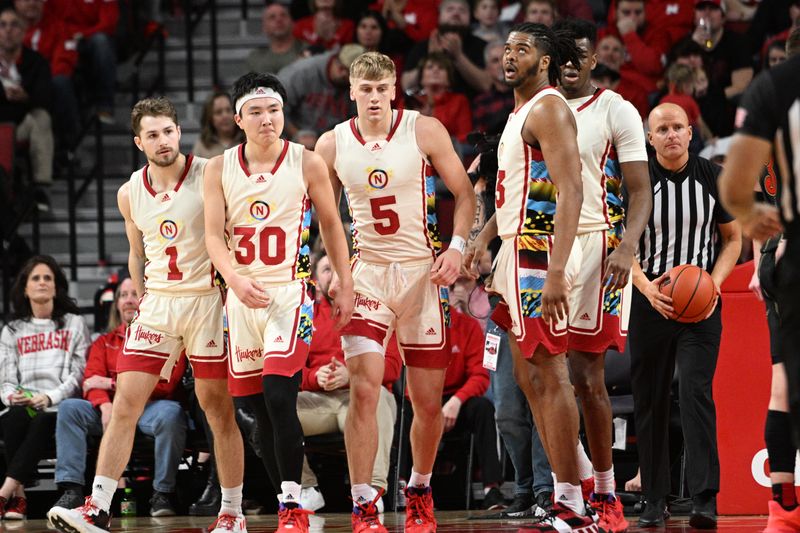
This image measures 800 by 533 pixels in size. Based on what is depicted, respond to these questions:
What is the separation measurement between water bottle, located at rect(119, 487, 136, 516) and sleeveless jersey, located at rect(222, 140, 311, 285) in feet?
9.96

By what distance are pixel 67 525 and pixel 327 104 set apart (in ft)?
20.2

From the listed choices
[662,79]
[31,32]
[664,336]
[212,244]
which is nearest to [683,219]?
[664,336]

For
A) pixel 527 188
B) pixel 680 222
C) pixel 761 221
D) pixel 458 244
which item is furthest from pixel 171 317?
pixel 761 221

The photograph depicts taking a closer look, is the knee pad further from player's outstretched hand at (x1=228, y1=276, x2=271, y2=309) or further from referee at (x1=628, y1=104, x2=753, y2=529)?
player's outstretched hand at (x1=228, y1=276, x2=271, y2=309)

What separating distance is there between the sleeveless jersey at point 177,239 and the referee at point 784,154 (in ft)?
10.6

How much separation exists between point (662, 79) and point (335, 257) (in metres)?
5.82

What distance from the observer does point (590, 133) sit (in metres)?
5.51

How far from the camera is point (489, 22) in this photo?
452 inches

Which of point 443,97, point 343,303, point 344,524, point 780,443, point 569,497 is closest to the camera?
point 780,443

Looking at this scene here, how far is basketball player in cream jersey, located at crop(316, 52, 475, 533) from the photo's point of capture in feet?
18.7

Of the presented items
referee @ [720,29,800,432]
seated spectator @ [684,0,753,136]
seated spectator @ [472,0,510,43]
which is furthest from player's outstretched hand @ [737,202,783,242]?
seated spectator @ [472,0,510,43]

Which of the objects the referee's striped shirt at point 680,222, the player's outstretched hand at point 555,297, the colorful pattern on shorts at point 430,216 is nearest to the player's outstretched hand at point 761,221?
the player's outstretched hand at point 555,297

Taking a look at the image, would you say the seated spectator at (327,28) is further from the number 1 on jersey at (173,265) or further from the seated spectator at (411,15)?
the number 1 on jersey at (173,265)

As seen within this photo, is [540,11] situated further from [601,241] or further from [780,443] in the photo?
[780,443]
